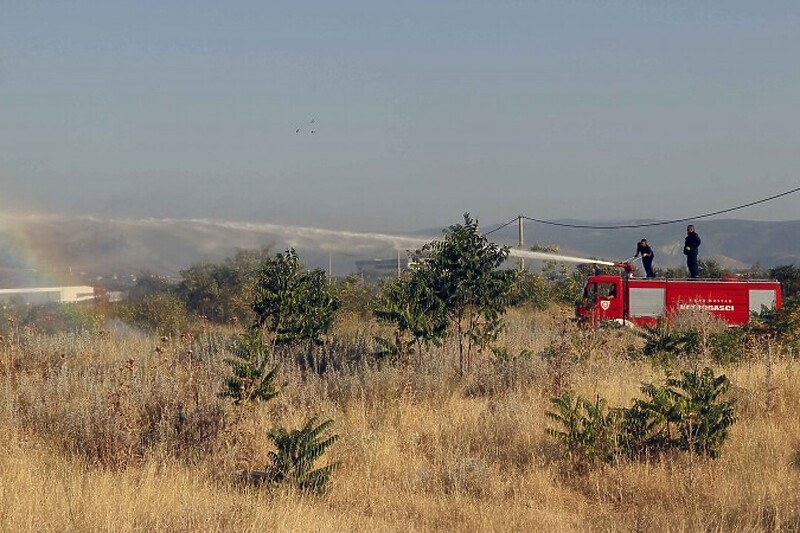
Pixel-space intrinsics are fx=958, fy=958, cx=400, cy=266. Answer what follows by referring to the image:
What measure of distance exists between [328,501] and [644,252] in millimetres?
23970

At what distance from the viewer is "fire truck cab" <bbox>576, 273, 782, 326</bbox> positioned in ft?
96.2

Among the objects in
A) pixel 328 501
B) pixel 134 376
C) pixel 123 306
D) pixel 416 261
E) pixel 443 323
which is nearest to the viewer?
pixel 328 501

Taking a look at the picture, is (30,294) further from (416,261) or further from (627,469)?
(627,469)

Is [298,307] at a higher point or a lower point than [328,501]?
higher

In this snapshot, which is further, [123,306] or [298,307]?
[123,306]

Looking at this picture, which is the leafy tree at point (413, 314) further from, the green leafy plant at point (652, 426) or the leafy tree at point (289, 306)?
the green leafy plant at point (652, 426)

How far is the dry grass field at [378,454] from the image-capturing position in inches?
294

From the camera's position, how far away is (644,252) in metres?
30.6

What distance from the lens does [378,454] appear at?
963 cm

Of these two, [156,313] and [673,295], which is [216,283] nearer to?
[156,313]

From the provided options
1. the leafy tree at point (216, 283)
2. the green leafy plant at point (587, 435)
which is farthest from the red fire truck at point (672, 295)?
the green leafy plant at point (587, 435)

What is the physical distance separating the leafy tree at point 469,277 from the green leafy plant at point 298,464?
24.7 feet

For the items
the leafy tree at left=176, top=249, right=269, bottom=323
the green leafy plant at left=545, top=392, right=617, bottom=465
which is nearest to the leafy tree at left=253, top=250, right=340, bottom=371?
the green leafy plant at left=545, top=392, right=617, bottom=465

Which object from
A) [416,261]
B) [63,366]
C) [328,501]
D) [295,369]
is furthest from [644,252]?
[328,501]
